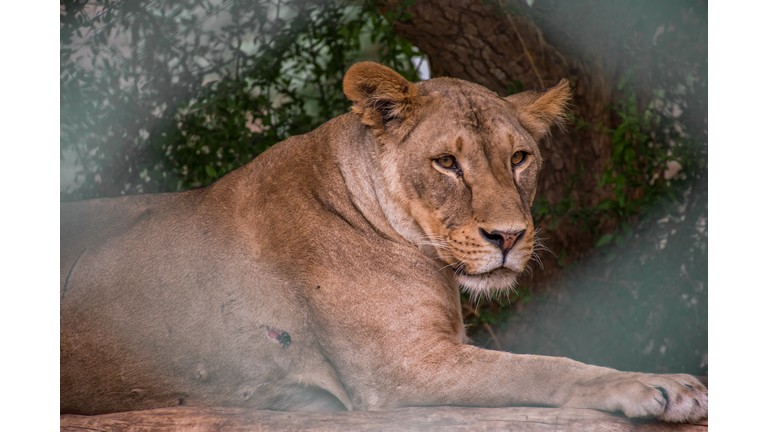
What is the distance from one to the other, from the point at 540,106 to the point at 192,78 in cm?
222

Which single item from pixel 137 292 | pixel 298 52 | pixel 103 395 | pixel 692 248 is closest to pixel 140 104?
pixel 298 52

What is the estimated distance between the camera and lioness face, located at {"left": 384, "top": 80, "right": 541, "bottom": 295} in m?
2.34

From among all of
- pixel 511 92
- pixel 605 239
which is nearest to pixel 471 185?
pixel 605 239

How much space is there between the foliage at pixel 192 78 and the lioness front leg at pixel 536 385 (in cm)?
223

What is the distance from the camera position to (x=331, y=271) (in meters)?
2.42

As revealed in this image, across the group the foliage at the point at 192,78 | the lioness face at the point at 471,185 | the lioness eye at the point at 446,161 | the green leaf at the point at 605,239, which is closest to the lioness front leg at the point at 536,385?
the lioness face at the point at 471,185

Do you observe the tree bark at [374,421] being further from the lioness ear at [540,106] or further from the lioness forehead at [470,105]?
the lioness ear at [540,106]

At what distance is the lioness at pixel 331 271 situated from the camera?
2312mm

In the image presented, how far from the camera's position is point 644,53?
12.1 feet

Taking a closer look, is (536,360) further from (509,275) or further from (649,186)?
(649,186)

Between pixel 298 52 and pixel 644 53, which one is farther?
pixel 298 52

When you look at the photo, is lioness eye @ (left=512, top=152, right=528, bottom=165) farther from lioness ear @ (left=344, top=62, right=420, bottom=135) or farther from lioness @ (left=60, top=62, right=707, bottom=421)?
lioness ear @ (left=344, top=62, right=420, bottom=135)

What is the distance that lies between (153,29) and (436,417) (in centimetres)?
276

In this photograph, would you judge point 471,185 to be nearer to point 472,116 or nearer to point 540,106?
point 472,116
